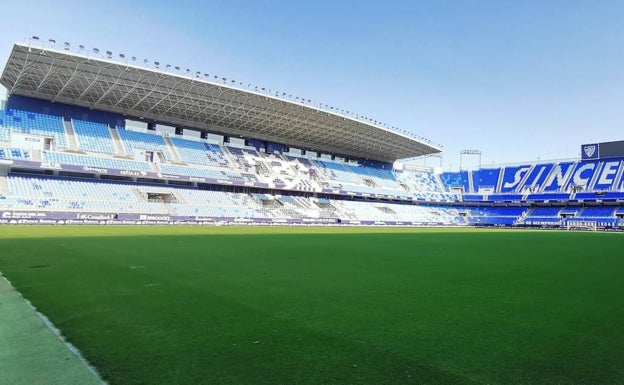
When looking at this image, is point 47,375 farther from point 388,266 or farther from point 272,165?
point 272,165

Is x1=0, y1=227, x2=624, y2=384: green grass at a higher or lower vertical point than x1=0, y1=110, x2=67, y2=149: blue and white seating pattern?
lower

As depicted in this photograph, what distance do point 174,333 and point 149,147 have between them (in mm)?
46077

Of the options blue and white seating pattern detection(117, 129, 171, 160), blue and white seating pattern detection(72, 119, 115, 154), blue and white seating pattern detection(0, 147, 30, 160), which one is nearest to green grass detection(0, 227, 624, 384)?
blue and white seating pattern detection(0, 147, 30, 160)

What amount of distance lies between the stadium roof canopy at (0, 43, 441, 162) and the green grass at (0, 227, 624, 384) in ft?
95.3

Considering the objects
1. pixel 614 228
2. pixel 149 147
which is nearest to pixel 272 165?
pixel 149 147

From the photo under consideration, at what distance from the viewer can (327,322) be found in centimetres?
580

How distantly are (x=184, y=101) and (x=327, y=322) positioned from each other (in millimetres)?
42130

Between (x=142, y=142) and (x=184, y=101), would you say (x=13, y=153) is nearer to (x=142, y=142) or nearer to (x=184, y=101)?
(x=142, y=142)

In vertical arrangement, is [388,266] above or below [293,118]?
below

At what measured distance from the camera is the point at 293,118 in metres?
49.2

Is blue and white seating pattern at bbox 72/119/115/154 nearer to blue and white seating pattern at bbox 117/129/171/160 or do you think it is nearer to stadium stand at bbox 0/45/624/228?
stadium stand at bbox 0/45/624/228

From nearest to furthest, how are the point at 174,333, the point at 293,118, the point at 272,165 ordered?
the point at 174,333 < the point at 293,118 < the point at 272,165

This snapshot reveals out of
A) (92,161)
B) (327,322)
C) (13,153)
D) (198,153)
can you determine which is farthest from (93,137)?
(327,322)

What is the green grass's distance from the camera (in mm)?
3994
